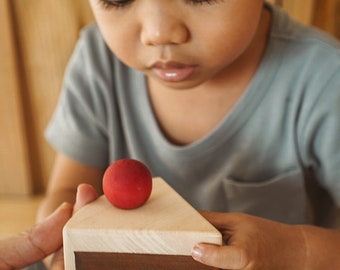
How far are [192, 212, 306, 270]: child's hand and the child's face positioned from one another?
0.14 meters

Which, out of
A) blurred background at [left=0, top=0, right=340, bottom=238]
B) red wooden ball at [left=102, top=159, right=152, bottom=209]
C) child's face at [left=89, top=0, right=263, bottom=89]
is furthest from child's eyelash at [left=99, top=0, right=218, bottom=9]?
blurred background at [left=0, top=0, right=340, bottom=238]

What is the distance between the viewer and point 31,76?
33.2 inches

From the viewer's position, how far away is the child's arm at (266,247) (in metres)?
0.41

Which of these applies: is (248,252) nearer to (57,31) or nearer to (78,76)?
(78,76)

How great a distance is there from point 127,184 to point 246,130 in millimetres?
267

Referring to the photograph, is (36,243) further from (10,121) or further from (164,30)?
(10,121)

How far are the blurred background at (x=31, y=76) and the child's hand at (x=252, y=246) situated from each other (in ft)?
1.17

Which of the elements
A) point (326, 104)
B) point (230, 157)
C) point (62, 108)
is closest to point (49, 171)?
point (62, 108)

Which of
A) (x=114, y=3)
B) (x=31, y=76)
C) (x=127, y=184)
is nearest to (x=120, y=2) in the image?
(x=114, y=3)

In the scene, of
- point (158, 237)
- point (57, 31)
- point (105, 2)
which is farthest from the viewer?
point (57, 31)

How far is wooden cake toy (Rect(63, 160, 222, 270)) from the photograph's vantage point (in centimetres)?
40

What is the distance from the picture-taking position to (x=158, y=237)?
15.8 inches

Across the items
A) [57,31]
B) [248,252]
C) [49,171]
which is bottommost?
[49,171]

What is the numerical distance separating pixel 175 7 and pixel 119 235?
204mm
